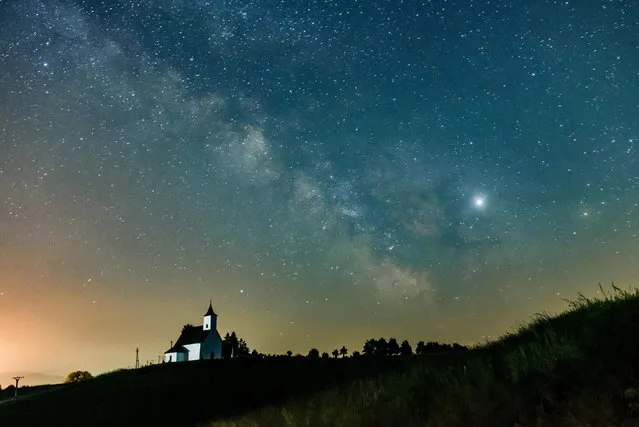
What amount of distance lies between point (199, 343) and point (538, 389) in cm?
12013

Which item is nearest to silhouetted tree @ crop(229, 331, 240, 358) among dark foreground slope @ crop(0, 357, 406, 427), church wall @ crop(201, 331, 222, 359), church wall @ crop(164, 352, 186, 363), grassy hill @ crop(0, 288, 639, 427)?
church wall @ crop(201, 331, 222, 359)

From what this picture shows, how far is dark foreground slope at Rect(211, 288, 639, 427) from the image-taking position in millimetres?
5121

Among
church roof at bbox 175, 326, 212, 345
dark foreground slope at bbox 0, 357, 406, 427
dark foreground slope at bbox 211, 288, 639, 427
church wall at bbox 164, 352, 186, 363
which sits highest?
church roof at bbox 175, 326, 212, 345

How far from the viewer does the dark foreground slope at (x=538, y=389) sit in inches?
202

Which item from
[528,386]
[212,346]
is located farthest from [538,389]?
[212,346]

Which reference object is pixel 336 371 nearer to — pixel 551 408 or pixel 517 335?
pixel 517 335

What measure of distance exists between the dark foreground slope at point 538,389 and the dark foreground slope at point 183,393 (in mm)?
18868

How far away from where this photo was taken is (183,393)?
38188 mm

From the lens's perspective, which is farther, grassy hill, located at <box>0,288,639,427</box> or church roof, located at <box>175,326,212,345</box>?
church roof, located at <box>175,326,212,345</box>

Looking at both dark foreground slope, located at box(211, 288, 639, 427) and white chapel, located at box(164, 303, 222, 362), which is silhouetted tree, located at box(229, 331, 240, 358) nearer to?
white chapel, located at box(164, 303, 222, 362)

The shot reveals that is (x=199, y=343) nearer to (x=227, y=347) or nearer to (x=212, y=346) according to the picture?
(x=212, y=346)

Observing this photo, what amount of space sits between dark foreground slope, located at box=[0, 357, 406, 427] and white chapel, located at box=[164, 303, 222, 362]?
67168mm

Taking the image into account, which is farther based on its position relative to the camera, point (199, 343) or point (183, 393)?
point (199, 343)

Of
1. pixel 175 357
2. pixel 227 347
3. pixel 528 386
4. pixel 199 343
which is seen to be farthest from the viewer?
pixel 227 347
